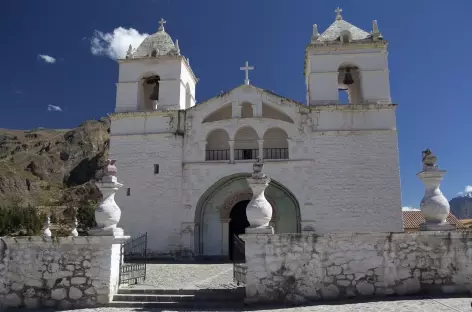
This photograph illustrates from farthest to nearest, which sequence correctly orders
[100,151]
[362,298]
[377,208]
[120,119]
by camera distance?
[100,151]
[120,119]
[377,208]
[362,298]

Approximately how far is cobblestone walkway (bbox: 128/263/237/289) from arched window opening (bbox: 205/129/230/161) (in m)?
5.45

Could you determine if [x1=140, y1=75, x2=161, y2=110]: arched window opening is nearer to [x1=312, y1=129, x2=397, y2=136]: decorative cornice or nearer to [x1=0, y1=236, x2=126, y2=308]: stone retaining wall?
[x1=312, y1=129, x2=397, y2=136]: decorative cornice

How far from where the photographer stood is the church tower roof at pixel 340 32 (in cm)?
1864

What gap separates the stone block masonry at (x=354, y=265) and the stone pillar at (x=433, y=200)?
26cm

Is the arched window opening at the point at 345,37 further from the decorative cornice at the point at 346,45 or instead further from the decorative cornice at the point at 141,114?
the decorative cornice at the point at 141,114

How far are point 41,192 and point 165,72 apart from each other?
49187mm

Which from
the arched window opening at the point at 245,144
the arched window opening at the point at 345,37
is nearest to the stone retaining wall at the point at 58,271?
the arched window opening at the point at 245,144

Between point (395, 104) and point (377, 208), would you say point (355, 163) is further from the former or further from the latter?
point (395, 104)

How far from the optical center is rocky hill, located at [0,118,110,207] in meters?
55.6

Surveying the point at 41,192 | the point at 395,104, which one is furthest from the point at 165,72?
the point at 41,192

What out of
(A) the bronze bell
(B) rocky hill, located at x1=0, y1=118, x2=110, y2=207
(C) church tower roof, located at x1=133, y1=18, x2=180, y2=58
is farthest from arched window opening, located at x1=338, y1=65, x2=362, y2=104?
(B) rocky hill, located at x1=0, y1=118, x2=110, y2=207

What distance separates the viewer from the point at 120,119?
61.0 feet

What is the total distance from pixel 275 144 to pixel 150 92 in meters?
6.83

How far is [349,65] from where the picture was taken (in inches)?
726
